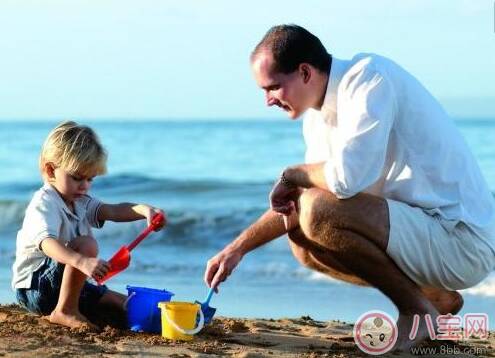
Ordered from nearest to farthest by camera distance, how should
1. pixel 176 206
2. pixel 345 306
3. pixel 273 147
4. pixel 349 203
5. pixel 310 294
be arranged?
pixel 349 203
pixel 345 306
pixel 310 294
pixel 176 206
pixel 273 147

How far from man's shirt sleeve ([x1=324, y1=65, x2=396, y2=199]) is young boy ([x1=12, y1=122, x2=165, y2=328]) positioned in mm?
943

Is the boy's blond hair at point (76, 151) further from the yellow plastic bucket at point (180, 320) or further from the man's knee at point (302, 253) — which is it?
the man's knee at point (302, 253)

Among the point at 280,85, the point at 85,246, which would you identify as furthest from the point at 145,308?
the point at 280,85

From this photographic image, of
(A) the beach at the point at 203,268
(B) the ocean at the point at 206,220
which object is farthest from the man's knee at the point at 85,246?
(B) the ocean at the point at 206,220

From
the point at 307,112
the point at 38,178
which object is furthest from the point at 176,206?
the point at 307,112

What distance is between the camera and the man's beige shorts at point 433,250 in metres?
4.25

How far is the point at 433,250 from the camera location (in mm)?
4332

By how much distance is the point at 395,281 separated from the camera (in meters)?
4.28

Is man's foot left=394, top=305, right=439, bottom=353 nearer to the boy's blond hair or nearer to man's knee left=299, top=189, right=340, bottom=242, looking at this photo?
man's knee left=299, top=189, right=340, bottom=242

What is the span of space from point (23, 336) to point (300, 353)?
1124mm

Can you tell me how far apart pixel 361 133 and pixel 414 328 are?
2.71 ft

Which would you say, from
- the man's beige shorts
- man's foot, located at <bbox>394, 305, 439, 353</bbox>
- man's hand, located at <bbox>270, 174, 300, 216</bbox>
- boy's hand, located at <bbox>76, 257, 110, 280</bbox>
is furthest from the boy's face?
man's foot, located at <bbox>394, 305, 439, 353</bbox>

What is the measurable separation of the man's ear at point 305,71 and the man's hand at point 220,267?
763mm

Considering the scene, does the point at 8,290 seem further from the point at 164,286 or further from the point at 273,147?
the point at 273,147
